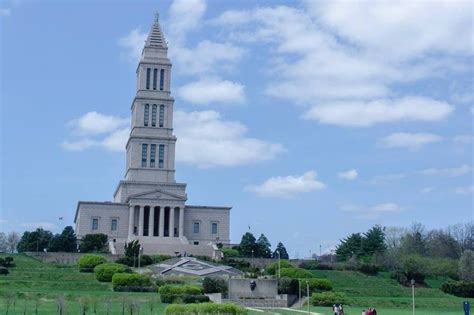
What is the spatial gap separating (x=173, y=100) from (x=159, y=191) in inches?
453

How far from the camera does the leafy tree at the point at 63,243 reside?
69.3 meters

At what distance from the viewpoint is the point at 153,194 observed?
78.1 meters

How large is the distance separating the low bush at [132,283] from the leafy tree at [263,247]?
31.0 meters

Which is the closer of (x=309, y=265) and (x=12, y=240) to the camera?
(x=309, y=265)

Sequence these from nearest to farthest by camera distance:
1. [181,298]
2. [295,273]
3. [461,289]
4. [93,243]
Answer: [181,298] < [461,289] < [295,273] < [93,243]

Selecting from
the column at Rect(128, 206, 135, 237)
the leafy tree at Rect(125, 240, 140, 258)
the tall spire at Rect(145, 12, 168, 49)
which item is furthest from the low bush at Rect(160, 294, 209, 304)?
the tall spire at Rect(145, 12, 168, 49)

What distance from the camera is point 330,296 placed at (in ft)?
133

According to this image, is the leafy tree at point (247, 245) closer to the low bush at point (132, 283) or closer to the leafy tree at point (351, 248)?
the leafy tree at point (351, 248)

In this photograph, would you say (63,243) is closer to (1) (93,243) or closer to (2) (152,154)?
(1) (93,243)

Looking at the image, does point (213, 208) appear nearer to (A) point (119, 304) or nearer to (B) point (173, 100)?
(B) point (173, 100)

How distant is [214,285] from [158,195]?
37839 millimetres

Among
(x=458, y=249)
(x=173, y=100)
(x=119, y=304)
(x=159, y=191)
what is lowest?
(x=119, y=304)

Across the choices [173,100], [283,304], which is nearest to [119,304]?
[283,304]

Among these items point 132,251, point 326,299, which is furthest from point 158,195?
point 326,299
